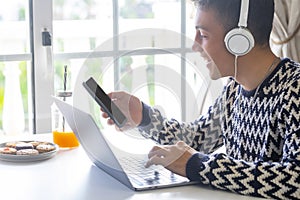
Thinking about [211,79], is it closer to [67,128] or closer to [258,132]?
[258,132]

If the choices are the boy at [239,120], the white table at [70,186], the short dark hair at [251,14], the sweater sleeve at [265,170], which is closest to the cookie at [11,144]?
the white table at [70,186]

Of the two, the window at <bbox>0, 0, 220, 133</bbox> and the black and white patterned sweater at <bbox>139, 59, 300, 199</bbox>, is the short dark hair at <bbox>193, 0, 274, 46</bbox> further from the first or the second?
the window at <bbox>0, 0, 220, 133</bbox>

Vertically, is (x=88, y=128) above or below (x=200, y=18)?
below

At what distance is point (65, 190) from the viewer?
1.43 m

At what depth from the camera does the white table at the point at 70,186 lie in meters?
1.38

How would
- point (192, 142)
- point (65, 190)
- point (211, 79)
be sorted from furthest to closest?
point (192, 142), point (211, 79), point (65, 190)

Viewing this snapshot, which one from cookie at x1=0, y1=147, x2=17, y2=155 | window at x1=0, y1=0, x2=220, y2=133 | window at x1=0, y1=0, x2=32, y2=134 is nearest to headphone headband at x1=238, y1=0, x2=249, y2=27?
window at x1=0, y1=0, x2=220, y2=133

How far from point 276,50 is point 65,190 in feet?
4.80

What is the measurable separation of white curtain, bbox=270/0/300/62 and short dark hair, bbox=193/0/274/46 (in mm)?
943

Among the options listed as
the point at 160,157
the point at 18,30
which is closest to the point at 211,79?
the point at 160,157

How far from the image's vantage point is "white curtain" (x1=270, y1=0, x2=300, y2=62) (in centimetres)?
253

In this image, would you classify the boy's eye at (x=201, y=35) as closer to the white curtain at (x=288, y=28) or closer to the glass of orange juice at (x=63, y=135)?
the glass of orange juice at (x=63, y=135)

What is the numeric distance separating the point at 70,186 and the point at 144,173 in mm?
204

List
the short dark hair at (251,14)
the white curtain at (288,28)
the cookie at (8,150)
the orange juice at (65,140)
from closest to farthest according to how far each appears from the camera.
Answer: the short dark hair at (251,14), the cookie at (8,150), the orange juice at (65,140), the white curtain at (288,28)
